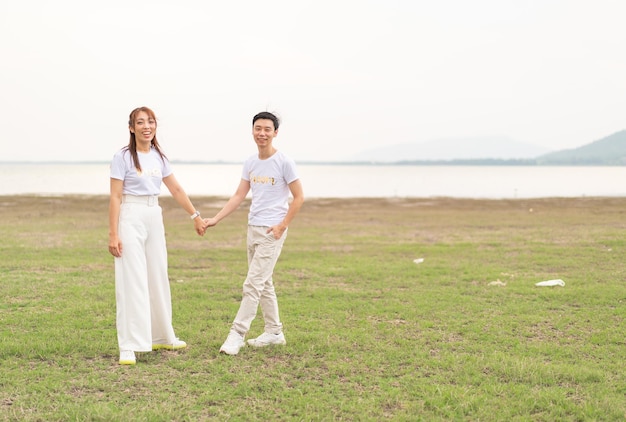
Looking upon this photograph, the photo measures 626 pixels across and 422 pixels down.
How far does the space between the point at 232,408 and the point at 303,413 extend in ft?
1.96

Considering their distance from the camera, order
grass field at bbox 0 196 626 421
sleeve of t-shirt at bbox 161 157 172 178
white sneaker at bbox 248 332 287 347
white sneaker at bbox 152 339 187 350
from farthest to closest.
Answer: white sneaker at bbox 248 332 287 347 < white sneaker at bbox 152 339 187 350 < sleeve of t-shirt at bbox 161 157 172 178 < grass field at bbox 0 196 626 421

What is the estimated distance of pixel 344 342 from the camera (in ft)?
21.4

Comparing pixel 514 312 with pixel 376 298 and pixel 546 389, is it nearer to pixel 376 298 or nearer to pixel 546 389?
pixel 376 298

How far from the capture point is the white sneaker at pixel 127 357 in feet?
18.4

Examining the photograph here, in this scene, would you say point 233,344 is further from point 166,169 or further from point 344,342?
point 166,169

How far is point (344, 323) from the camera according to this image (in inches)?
297

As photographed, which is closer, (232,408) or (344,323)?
(232,408)

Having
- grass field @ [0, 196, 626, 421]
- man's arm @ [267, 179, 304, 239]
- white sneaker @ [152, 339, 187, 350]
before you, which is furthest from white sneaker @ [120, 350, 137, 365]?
man's arm @ [267, 179, 304, 239]

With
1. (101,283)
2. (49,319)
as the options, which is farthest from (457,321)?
(101,283)

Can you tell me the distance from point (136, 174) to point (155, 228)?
590mm

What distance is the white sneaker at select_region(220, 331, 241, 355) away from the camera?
236 inches

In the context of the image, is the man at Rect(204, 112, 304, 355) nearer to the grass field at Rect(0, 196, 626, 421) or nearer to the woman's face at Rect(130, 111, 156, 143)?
the grass field at Rect(0, 196, 626, 421)

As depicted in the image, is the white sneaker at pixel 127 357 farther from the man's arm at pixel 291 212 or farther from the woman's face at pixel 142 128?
the woman's face at pixel 142 128

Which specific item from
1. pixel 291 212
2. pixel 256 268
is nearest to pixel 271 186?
pixel 291 212
